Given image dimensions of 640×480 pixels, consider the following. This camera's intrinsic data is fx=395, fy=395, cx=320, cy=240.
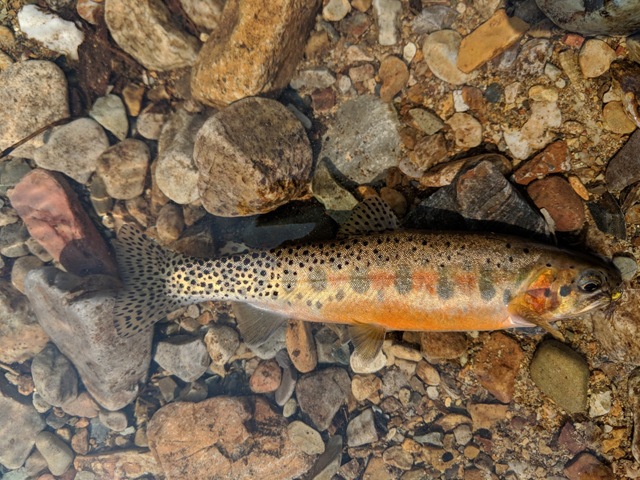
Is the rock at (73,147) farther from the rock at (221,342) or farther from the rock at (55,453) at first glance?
the rock at (55,453)

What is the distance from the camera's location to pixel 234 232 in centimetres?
535

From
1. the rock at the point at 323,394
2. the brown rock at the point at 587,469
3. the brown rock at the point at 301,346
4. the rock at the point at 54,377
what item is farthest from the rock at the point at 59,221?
the brown rock at the point at 587,469

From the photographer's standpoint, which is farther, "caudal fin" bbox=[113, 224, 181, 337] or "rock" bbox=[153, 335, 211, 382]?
"rock" bbox=[153, 335, 211, 382]

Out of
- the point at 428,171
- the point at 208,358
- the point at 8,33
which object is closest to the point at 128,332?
the point at 208,358

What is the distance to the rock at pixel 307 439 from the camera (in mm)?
5184

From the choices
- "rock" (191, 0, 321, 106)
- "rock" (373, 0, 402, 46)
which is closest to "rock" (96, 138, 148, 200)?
"rock" (191, 0, 321, 106)

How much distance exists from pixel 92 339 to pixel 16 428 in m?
2.43

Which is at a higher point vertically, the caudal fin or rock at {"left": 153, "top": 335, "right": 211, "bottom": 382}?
the caudal fin

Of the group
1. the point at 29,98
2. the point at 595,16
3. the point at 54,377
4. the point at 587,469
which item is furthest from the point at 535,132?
the point at 54,377

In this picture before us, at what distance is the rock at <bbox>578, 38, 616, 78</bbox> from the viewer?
14.2 feet

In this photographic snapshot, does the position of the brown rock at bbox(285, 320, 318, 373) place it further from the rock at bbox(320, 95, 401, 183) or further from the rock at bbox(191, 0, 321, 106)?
the rock at bbox(191, 0, 321, 106)

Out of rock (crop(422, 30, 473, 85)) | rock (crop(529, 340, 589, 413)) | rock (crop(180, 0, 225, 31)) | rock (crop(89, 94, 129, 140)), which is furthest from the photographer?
rock (crop(89, 94, 129, 140))

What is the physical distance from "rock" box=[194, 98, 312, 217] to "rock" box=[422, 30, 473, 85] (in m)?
1.87

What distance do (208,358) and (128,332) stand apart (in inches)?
49.1
